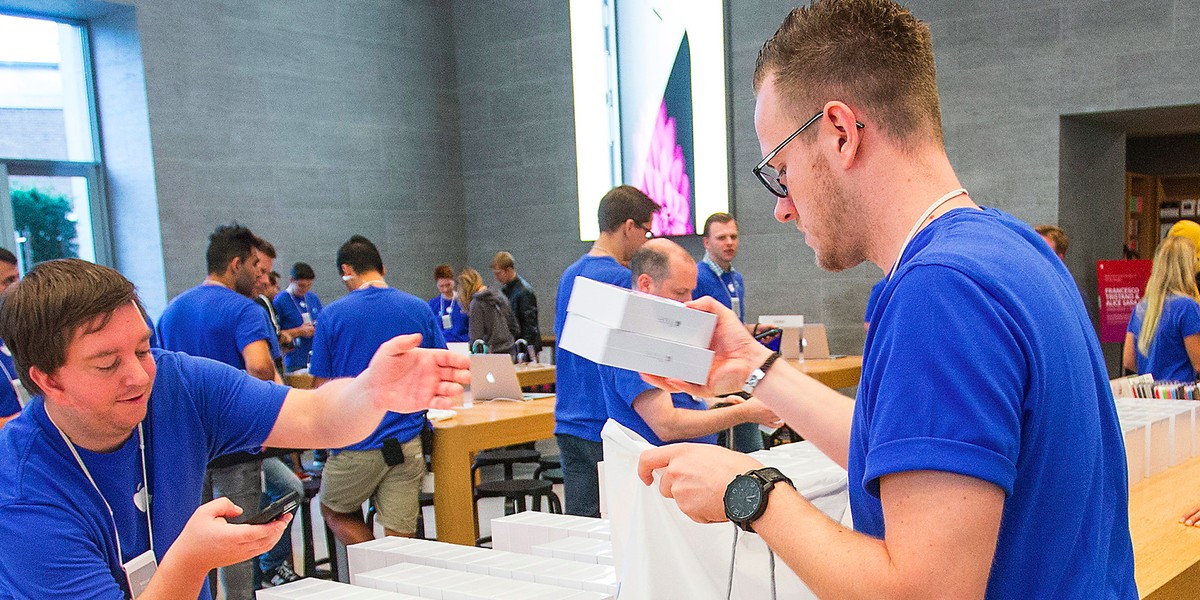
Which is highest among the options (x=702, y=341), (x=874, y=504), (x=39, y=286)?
Result: (x=39, y=286)

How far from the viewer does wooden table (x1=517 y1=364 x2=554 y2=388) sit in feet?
21.7

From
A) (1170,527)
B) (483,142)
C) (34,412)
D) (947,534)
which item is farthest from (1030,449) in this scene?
(483,142)

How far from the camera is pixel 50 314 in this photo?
152 centimetres

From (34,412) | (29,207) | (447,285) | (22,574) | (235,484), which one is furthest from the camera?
(447,285)

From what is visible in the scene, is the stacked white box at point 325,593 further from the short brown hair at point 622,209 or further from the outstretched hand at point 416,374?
the short brown hair at point 622,209

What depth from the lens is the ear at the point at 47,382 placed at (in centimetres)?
154

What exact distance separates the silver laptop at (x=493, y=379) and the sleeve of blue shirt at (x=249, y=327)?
4.25 feet

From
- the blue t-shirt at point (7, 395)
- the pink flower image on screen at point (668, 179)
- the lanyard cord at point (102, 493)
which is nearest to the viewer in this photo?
the lanyard cord at point (102, 493)

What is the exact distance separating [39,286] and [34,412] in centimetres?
24

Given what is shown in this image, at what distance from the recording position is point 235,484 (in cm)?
381

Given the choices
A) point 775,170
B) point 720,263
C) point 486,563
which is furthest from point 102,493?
point 720,263

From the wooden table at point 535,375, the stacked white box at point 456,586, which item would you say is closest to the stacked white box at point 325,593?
the stacked white box at point 456,586

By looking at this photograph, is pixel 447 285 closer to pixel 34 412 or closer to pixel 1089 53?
pixel 1089 53

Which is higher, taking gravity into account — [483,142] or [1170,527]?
[483,142]
